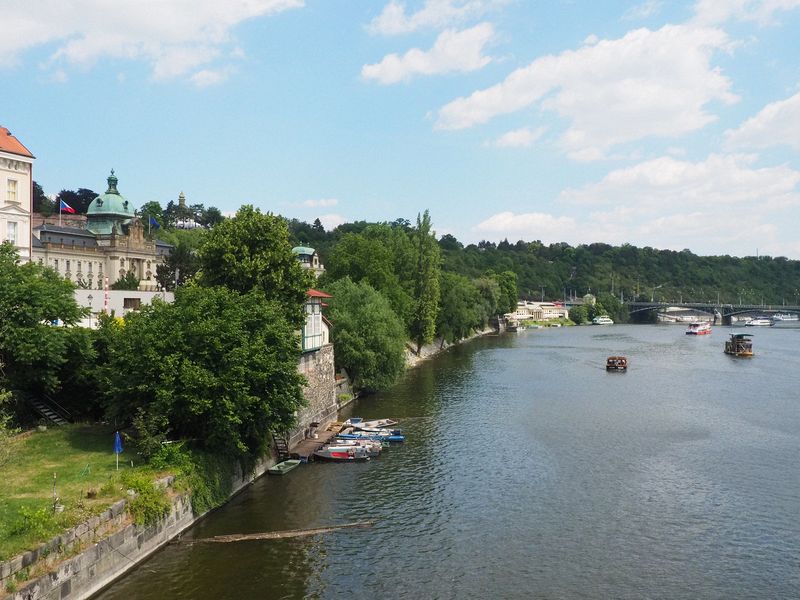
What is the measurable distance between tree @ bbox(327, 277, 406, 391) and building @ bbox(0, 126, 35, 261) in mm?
27693

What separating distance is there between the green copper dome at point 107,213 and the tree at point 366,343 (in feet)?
136

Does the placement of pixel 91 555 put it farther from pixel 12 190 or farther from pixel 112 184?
pixel 112 184

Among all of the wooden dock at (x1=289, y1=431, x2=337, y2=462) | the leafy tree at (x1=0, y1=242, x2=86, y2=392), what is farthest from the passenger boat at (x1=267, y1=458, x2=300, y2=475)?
the leafy tree at (x1=0, y1=242, x2=86, y2=392)

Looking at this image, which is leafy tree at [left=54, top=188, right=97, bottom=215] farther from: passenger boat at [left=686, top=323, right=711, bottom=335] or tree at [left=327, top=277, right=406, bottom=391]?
passenger boat at [left=686, top=323, right=711, bottom=335]

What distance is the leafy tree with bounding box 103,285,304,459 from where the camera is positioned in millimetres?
34094

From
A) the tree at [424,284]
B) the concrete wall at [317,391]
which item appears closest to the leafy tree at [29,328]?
the concrete wall at [317,391]

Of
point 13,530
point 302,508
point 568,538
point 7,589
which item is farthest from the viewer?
point 302,508

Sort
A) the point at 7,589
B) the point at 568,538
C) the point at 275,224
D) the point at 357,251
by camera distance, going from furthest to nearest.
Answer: the point at 357,251
the point at 275,224
the point at 568,538
the point at 7,589

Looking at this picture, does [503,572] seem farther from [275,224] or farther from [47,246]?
[47,246]

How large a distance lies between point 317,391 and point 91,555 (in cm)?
2949

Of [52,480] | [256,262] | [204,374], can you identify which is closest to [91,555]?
[52,480]

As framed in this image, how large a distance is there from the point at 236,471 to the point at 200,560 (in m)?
8.61

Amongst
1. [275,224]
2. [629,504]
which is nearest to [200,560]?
[629,504]

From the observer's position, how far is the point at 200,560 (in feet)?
94.2
